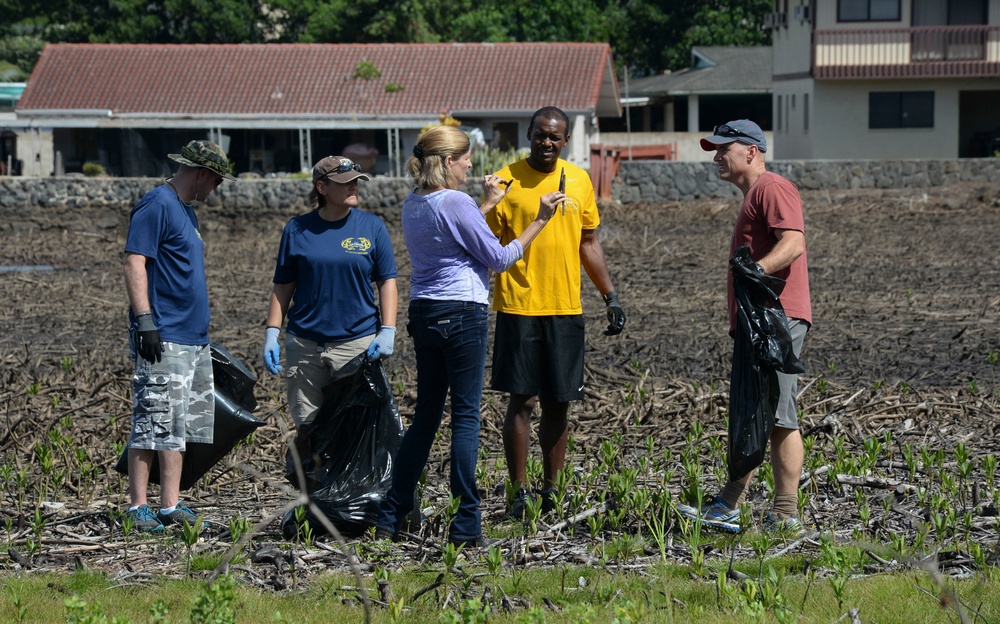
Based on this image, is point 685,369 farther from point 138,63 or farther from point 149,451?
point 138,63

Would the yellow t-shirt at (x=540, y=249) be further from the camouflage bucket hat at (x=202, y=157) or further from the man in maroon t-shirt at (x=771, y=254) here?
the camouflage bucket hat at (x=202, y=157)

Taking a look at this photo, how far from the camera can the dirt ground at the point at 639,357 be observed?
6797 millimetres

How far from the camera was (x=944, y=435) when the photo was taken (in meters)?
7.46

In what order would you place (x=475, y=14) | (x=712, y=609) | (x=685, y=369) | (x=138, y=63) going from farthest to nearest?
(x=475, y=14) → (x=138, y=63) → (x=685, y=369) → (x=712, y=609)

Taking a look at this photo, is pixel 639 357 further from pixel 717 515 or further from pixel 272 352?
pixel 272 352

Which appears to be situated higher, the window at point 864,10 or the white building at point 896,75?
the window at point 864,10

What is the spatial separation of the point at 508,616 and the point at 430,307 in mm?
1415

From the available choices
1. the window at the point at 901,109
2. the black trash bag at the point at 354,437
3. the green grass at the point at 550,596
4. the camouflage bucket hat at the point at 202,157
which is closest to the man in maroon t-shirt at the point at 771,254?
the green grass at the point at 550,596

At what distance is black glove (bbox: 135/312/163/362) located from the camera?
18.2 feet

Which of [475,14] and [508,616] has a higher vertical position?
[475,14]

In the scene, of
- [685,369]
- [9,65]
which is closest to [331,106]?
[9,65]

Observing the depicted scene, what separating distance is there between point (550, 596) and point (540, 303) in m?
1.60

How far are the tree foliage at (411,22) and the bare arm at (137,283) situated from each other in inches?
1604

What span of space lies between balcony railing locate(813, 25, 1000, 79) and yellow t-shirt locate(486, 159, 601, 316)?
32.7 metres
